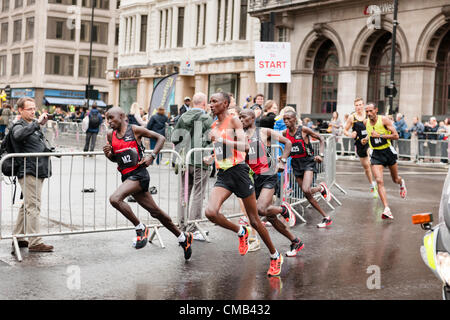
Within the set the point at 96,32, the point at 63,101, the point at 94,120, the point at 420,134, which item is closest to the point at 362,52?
the point at 420,134

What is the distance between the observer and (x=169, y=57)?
4778 cm

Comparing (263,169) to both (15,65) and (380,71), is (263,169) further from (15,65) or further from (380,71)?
(15,65)

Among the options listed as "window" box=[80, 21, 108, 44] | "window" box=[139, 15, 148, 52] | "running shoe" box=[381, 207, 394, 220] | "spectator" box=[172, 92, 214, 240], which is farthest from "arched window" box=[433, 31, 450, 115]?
"window" box=[80, 21, 108, 44]

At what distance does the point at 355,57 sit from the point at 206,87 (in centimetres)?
1324

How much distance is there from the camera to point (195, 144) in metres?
9.54

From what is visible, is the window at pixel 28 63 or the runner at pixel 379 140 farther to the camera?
the window at pixel 28 63

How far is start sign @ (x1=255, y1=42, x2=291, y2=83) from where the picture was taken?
46.7ft

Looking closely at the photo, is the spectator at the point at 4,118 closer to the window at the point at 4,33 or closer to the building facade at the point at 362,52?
the building facade at the point at 362,52

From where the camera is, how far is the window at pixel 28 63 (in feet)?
229

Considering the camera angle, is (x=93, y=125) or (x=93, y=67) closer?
(x=93, y=125)

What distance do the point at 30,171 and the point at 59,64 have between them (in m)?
64.5

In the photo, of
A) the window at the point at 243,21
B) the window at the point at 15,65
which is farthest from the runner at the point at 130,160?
the window at the point at 15,65

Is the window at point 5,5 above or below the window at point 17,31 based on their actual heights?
above

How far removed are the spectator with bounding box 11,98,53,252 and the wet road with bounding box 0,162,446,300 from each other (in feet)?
0.90
